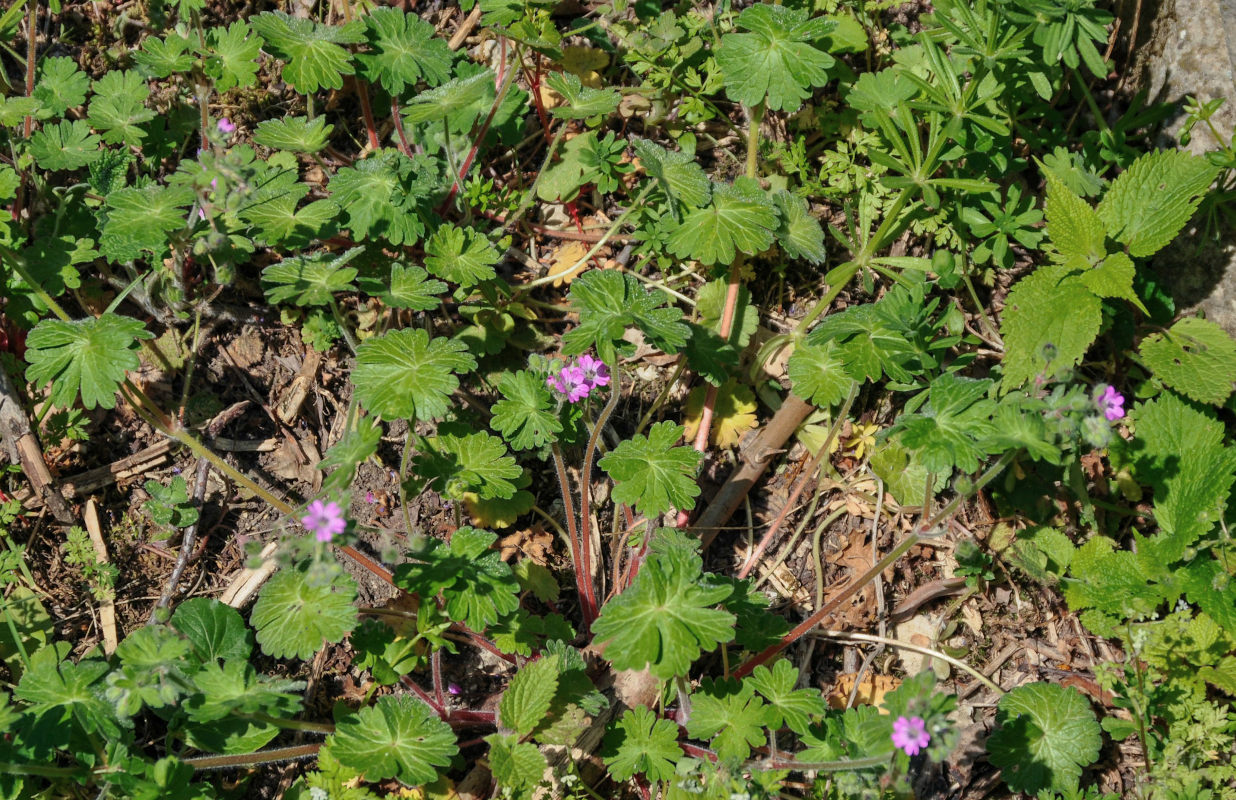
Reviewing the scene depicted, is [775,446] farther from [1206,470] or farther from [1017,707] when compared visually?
[1206,470]

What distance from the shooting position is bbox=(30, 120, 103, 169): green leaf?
4.35 m

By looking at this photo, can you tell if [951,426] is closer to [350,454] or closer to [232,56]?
[350,454]

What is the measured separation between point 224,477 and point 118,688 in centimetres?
150

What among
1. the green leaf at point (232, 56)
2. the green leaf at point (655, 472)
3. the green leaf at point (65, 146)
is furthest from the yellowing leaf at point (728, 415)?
the green leaf at point (65, 146)

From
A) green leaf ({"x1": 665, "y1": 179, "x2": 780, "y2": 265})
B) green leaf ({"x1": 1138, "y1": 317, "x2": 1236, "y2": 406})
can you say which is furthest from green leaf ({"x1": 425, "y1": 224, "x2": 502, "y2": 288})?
green leaf ({"x1": 1138, "y1": 317, "x2": 1236, "y2": 406})

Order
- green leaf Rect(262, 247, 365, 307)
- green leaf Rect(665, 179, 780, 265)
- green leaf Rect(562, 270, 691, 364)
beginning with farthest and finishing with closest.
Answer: green leaf Rect(665, 179, 780, 265) < green leaf Rect(262, 247, 365, 307) < green leaf Rect(562, 270, 691, 364)

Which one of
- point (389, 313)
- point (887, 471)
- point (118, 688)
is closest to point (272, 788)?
point (118, 688)

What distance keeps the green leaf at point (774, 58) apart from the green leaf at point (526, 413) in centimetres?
153

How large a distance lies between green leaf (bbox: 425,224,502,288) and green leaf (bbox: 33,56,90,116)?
74.6 inches

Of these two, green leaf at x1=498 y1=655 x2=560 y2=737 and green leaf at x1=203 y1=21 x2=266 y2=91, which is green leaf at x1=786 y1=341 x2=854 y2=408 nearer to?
green leaf at x1=498 y1=655 x2=560 y2=737

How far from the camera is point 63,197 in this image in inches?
176

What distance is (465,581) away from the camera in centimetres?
350

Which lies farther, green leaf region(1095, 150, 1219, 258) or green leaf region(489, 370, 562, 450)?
green leaf region(1095, 150, 1219, 258)

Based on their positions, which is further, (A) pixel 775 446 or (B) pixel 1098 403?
(A) pixel 775 446
